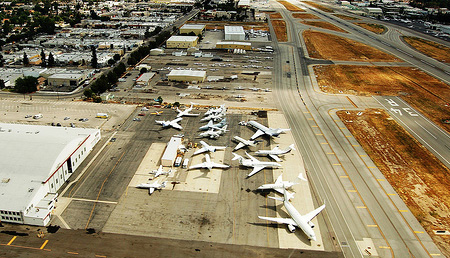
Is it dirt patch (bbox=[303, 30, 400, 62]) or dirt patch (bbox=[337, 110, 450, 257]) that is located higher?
dirt patch (bbox=[303, 30, 400, 62])

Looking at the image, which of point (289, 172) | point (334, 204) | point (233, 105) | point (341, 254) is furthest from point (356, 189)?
point (233, 105)

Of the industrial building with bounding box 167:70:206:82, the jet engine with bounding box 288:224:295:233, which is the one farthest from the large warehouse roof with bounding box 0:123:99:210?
the industrial building with bounding box 167:70:206:82

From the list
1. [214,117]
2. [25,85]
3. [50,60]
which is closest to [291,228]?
[214,117]

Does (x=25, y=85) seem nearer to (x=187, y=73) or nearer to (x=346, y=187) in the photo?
(x=187, y=73)

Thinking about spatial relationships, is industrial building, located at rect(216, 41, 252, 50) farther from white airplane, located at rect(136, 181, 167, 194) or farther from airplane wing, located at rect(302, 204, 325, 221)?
airplane wing, located at rect(302, 204, 325, 221)

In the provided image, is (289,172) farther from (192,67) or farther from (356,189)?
(192,67)

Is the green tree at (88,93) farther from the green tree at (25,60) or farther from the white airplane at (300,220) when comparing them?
the white airplane at (300,220)

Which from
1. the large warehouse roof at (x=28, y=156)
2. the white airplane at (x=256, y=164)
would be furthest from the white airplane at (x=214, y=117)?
the large warehouse roof at (x=28, y=156)
